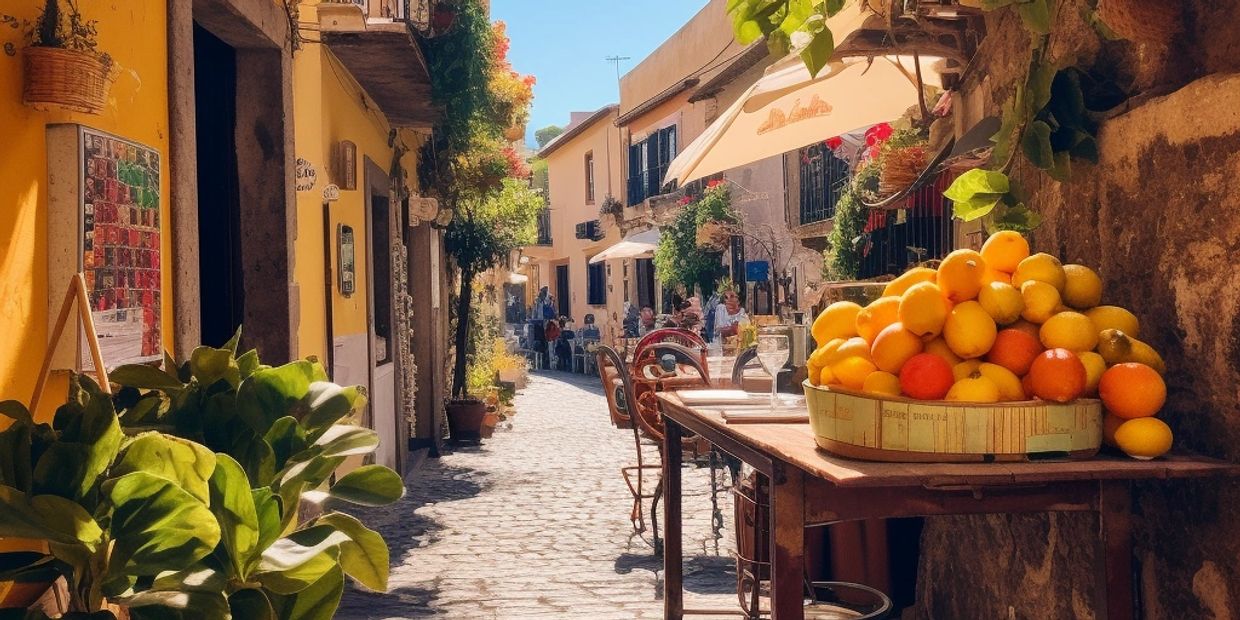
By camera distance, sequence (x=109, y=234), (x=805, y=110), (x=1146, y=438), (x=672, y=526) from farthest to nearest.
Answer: (x=805, y=110), (x=672, y=526), (x=109, y=234), (x=1146, y=438)

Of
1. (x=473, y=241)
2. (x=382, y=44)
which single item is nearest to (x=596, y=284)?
(x=473, y=241)

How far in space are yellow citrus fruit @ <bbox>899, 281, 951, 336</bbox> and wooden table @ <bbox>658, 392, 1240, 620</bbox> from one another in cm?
31

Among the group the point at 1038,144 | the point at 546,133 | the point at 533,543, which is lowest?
the point at 533,543

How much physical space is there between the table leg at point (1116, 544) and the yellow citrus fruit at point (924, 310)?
0.44 meters

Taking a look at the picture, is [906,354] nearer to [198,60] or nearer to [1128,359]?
[1128,359]

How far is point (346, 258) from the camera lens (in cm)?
725

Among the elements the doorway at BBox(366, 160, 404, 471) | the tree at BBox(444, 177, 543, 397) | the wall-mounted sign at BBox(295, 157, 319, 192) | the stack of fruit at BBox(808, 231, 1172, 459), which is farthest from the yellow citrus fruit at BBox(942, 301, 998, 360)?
the tree at BBox(444, 177, 543, 397)

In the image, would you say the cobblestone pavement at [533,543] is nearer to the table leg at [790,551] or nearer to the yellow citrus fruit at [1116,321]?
the table leg at [790,551]

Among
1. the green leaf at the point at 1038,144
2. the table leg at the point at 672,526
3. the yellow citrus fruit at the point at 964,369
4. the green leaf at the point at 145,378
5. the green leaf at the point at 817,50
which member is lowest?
the table leg at the point at 672,526

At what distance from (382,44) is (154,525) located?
610 centimetres

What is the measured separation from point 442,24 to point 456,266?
18.7 feet

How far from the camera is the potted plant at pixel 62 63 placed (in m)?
2.66

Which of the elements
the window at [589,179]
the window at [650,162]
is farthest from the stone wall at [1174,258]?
the window at [589,179]

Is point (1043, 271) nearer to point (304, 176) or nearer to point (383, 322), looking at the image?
point (304, 176)
